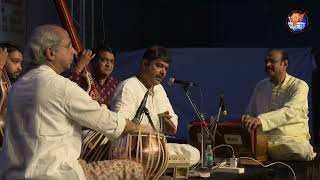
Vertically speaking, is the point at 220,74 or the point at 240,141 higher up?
the point at 220,74

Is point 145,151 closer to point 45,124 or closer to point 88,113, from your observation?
point 88,113

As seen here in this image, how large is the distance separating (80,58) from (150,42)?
678 cm

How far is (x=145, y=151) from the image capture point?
3408mm

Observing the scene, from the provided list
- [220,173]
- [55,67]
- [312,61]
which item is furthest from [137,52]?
[55,67]

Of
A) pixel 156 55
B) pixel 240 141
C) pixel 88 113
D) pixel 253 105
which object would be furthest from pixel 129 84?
pixel 253 105

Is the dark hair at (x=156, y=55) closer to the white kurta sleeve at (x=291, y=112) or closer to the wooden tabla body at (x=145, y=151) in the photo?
the wooden tabla body at (x=145, y=151)

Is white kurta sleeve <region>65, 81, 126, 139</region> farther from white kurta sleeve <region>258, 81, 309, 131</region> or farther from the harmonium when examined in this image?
white kurta sleeve <region>258, 81, 309, 131</region>

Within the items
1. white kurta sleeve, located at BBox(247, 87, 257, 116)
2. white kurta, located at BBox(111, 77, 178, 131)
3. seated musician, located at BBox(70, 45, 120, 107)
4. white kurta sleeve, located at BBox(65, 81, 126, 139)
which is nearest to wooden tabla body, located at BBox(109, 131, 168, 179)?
white kurta sleeve, located at BBox(65, 81, 126, 139)

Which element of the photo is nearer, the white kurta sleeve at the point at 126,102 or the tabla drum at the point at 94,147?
the tabla drum at the point at 94,147

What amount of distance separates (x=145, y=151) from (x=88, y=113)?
718mm

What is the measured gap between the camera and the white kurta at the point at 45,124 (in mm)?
2717

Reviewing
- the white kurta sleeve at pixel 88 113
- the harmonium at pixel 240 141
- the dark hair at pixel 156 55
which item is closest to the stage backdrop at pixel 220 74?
the harmonium at pixel 240 141

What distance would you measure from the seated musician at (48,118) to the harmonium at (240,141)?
2123 millimetres

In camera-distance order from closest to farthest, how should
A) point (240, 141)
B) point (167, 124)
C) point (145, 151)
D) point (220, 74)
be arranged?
point (145, 151), point (167, 124), point (240, 141), point (220, 74)
